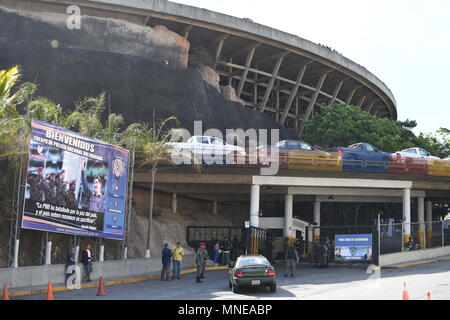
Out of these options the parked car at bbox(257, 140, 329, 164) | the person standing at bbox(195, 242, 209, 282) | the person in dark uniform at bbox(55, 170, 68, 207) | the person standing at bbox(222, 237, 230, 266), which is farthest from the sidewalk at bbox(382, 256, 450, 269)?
the person in dark uniform at bbox(55, 170, 68, 207)

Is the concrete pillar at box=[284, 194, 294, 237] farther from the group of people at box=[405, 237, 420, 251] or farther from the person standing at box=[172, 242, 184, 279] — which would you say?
the person standing at box=[172, 242, 184, 279]

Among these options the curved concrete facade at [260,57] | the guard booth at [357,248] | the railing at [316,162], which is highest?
the curved concrete facade at [260,57]

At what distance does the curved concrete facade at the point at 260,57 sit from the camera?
1908 inches

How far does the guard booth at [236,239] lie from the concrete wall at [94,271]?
3445 millimetres

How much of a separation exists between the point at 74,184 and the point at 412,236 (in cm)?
2187

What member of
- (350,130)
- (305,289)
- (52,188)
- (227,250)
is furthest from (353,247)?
(350,130)

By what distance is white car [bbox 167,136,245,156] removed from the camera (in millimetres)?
32031

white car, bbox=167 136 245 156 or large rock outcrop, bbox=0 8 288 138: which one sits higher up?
large rock outcrop, bbox=0 8 288 138

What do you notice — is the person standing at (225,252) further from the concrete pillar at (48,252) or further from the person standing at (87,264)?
the concrete pillar at (48,252)

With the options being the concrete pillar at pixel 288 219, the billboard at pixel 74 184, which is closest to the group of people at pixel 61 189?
the billboard at pixel 74 184

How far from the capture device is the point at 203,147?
32688 mm

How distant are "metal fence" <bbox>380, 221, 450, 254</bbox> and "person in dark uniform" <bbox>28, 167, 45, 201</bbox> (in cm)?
1857

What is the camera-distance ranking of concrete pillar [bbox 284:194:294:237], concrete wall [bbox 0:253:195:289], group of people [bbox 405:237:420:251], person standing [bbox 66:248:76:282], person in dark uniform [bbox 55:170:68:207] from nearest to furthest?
1. concrete wall [bbox 0:253:195:289]
2. person standing [bbox 66:248:76:282]
3. person in dark uniform [bbox 55:170:68:207]
4. group of people [bbox 405:237:420:251]
5. concrete pillar [bbox 284:194:294:237]
